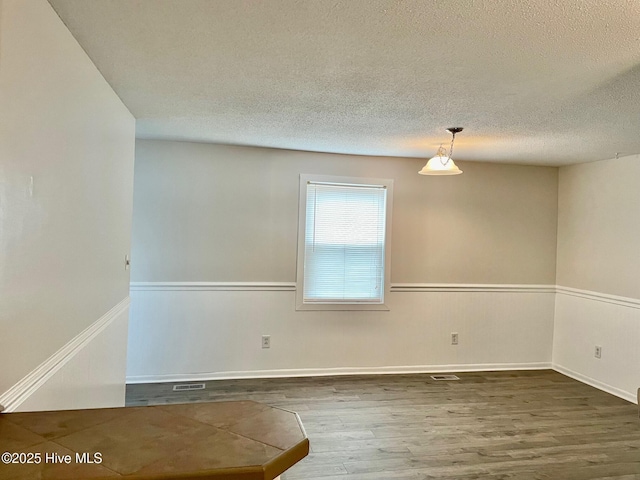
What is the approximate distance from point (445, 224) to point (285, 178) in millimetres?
1771

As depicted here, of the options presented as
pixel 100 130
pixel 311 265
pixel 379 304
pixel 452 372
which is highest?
pixel 100 130

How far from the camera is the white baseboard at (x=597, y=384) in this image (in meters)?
3.93

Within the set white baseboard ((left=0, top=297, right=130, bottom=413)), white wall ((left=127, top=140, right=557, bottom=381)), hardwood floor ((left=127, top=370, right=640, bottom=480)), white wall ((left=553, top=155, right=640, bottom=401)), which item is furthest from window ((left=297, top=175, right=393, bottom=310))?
white baseboard ((left=0, top=297, right=130, bottom=413))

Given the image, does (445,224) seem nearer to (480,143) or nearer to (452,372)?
(480,143)

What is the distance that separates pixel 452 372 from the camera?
4.65 metres

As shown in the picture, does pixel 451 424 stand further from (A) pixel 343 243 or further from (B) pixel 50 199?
(B) pixel 50 199

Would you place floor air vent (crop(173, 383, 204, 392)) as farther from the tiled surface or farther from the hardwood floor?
the tiled surface

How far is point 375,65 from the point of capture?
2.02 m

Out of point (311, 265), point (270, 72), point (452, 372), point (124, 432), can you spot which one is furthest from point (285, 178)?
point (124, 432)

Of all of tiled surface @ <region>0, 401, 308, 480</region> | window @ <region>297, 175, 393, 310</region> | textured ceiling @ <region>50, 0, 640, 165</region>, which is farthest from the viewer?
window @ <region>297, 175, 393, 310</region>

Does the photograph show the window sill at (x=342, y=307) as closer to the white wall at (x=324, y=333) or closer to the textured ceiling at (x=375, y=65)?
the white wall at (x=324, y=333)

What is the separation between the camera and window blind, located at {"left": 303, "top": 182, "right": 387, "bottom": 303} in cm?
440

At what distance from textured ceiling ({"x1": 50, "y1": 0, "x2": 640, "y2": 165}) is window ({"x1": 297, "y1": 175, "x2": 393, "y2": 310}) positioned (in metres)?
1.02

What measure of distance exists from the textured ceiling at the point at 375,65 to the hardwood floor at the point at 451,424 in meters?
2.20
